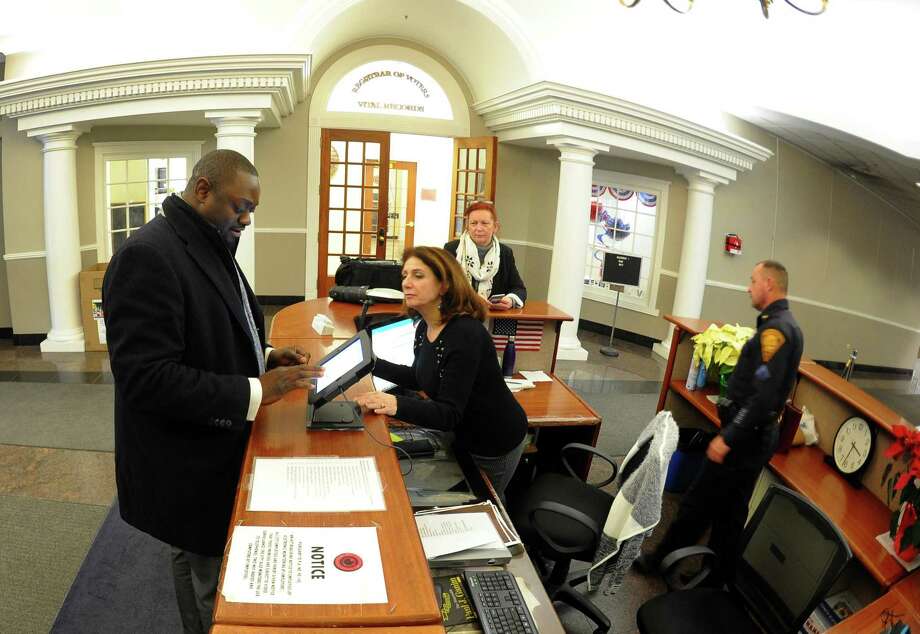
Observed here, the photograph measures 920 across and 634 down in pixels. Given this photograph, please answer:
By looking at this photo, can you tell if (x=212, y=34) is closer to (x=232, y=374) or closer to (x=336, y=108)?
(x=336, y=108)

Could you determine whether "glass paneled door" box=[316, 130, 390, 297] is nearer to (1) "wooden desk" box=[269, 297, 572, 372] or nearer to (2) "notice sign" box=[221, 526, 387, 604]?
(1) "wooden desk" box=[269, 297, 572, 372]

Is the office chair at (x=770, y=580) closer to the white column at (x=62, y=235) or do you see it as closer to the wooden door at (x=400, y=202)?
the white column at (x=62, y=235)

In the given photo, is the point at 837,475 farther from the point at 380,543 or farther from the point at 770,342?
the point at 380,543

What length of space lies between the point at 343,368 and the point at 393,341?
1.18 m

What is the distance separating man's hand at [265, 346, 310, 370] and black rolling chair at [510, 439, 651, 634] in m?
1.13

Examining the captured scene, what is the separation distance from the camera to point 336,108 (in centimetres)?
860

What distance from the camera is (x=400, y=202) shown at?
1366cm

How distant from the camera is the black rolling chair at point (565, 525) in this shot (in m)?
2.71

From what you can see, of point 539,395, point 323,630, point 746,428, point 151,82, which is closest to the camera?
point 323,630

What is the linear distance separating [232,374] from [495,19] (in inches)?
245

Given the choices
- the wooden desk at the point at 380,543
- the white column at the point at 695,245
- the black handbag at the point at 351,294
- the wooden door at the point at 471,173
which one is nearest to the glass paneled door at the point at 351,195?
the wooden door at the point at 471,173

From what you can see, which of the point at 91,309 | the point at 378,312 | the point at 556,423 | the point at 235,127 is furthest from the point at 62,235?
the point at 556,423

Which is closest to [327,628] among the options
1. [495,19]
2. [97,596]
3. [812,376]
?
[97,596]

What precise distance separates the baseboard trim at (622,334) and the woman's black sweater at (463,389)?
21.0 ft
